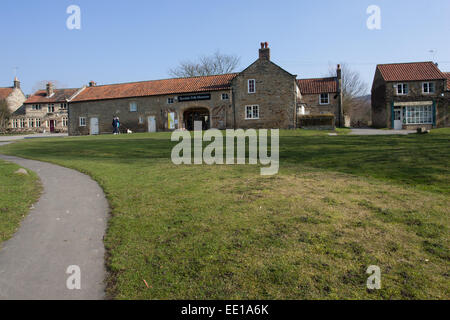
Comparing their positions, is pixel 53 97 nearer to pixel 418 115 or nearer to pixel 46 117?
pixel 46 117

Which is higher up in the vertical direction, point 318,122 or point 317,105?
point 317,105

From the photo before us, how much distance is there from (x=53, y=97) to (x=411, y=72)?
63.6 metres

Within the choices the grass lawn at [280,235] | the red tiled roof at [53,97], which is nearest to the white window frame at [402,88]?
the grass lawn at [280,235]

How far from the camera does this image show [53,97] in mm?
66750

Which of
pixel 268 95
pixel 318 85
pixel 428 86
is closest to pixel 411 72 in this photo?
pixel 428 86

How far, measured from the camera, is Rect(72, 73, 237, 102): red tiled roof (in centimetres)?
4131

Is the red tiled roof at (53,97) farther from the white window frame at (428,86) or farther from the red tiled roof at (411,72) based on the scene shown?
the white window frame at (428,86)

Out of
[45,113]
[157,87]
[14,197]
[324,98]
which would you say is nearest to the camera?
[14,197]

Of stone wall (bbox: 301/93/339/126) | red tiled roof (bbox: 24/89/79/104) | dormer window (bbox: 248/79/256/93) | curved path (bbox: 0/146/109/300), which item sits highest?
red tiled roof (bbox: 24/89/79/104)

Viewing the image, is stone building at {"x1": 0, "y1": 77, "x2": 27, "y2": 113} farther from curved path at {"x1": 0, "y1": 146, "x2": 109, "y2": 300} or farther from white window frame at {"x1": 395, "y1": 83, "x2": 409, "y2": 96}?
curved path at {"x1": 0, "y1": 146, "x2": 109, "y2": 300}

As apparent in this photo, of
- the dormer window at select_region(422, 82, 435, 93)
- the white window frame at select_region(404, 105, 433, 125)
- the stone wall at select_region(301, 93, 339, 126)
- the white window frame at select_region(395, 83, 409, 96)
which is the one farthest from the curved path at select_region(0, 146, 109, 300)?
the dormer window at select_region(422, 82, 435, 93)

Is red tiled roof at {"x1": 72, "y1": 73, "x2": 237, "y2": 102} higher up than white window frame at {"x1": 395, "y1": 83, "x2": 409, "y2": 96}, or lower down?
higher up

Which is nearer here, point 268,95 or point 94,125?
point 268,95
